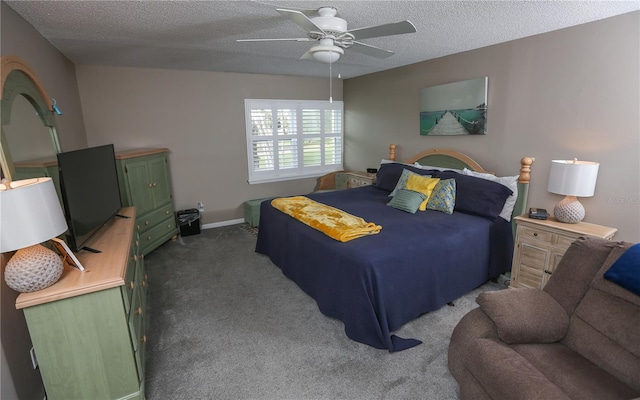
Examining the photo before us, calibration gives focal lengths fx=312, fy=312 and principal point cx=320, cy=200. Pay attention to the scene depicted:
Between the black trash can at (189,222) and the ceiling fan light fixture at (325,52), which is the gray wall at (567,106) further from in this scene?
the black trash can at (189,222)

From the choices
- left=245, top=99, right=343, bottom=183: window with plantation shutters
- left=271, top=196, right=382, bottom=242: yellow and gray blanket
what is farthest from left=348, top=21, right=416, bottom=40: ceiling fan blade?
left=245, top=99, right=343, bottom=183: window with plantation shutters

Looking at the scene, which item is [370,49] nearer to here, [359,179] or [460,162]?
[460,162]

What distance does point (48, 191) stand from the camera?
1479 millimetres

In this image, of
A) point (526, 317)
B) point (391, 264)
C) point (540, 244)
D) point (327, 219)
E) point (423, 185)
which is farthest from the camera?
point (423, 185)

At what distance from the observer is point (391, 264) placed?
7.54ft

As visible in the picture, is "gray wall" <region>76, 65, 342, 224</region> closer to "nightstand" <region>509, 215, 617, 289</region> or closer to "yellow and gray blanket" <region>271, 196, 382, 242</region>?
"yellow and gray blanket" <region>271, 196, 382, 242</region>

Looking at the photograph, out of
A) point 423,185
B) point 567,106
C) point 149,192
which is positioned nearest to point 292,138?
point 149,192

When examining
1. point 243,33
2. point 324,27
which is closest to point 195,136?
point 243,33

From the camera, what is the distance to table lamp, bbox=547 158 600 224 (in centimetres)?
248

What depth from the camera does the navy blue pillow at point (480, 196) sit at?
303cm

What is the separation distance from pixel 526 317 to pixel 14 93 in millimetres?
3182

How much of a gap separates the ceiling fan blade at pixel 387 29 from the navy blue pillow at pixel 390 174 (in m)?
2.10

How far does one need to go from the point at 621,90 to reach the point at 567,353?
Result: 87.1 inches

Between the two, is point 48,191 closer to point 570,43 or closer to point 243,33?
point 243,33
